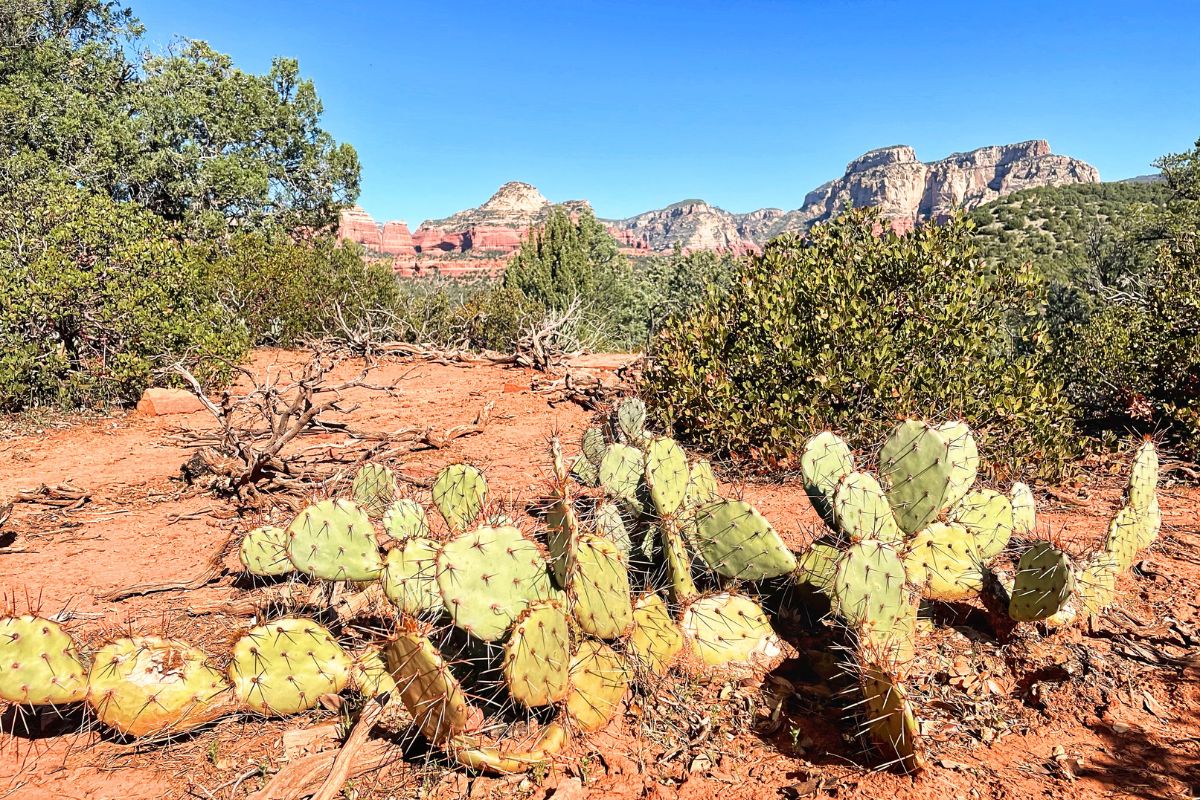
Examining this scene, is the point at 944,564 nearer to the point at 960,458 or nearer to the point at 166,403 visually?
the point at 960,458

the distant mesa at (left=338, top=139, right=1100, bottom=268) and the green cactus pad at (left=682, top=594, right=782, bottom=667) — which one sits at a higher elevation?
the distant mesa at (left=338, top=139, right=1100, bottom=268)

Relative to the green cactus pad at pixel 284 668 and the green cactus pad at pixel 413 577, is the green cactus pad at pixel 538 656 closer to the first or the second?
the green cactus pad at pixel 413 577

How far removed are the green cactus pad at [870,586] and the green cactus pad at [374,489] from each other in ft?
8.09

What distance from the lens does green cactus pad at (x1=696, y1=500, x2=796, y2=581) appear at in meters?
2.88

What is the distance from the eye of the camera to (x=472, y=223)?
4031 inches

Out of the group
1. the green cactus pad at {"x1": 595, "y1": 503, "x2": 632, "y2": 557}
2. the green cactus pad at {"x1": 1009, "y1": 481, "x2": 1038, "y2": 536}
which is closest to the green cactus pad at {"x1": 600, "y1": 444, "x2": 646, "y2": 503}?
the green cactus pad at {"x1": 595, "y1": 503, "x2": 632, "y2": 557}

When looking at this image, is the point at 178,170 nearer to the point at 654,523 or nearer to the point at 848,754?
the point at 654,523

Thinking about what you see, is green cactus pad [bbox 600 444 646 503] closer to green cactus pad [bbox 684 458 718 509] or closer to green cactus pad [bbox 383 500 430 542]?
green cactus pad [bbox 684 458 718 509]

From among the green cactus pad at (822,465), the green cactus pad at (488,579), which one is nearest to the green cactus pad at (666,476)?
the green cactus pad at (822,465)

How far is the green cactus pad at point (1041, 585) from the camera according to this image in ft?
8.69

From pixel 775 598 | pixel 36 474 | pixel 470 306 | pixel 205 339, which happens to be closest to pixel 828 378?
pixel 775 598

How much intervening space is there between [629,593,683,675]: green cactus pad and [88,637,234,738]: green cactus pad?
1442 mm

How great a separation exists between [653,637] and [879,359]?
138 inches

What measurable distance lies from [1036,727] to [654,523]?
161 cm
